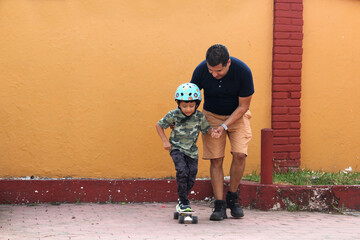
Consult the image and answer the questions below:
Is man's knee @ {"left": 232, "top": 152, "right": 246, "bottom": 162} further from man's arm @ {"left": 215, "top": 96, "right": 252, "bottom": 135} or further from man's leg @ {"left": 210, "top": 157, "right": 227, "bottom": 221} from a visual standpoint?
man's arm @ {"left": 215, "top": 96, "right": 252, "bottom": 135}

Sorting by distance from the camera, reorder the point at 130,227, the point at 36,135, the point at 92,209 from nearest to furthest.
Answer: the point at 130,227, the point at 92,209, the point at 36,135

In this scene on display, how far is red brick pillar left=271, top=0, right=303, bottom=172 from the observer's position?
7.23 m

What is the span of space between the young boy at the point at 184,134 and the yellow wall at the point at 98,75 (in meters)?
1.28

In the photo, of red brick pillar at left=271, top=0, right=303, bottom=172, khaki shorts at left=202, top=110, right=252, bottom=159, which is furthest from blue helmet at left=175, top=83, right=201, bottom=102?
red brick pillar at left=271, top=0, right=303, bottom=172

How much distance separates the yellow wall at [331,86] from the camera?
740 cm

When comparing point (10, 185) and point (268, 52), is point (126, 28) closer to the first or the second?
point (268, 52)

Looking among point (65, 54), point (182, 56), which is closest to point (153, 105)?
point (182, 56)

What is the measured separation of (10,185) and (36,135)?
65 cm

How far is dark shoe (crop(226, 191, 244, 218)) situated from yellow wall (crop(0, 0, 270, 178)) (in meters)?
1.20

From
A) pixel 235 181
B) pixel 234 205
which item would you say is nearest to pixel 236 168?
pixel 235 181

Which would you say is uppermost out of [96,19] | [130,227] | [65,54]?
[96,19]

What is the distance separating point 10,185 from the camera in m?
6.45

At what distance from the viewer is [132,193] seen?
671 cm

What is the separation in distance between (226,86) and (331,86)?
7.72ft
